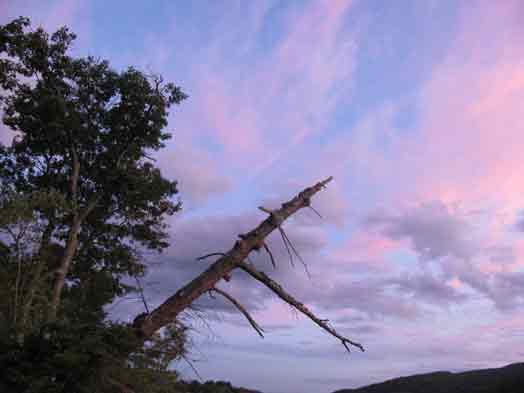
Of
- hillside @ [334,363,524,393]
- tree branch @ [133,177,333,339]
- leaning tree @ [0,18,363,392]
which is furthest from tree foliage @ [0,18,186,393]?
hillside @ [334,363,524,393]

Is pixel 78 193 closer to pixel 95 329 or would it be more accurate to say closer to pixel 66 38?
pixel 66 38

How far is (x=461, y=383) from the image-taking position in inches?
4227

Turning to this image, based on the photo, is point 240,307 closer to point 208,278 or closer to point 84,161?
point 208,278

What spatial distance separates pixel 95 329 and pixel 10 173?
18091mm

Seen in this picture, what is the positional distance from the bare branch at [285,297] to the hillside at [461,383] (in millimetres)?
90468

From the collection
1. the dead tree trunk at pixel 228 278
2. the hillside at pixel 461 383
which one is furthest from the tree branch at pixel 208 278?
the hillside at pixel 461 383

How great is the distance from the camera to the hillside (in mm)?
92500

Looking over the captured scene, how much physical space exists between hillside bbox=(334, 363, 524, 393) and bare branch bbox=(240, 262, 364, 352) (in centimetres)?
9047

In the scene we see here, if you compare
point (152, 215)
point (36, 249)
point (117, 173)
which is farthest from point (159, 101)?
point (36, 249)

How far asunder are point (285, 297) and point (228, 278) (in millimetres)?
907

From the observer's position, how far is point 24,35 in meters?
21.9

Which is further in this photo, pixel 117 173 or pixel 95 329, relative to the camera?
pixel 117 173

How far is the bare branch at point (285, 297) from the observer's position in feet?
24.7

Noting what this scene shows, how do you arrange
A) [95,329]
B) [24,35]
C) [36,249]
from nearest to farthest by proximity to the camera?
[95,329]
[36,249]
[24,35]
